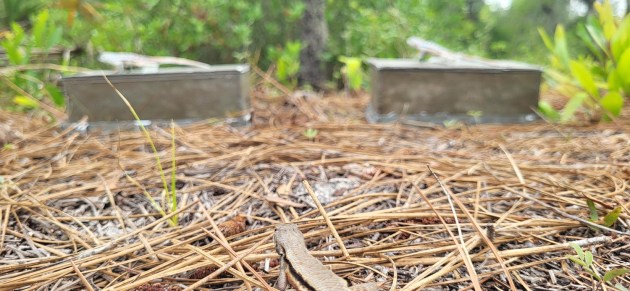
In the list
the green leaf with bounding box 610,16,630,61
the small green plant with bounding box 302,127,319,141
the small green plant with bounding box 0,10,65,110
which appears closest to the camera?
the small green plant with bounding box 302,127,319,141

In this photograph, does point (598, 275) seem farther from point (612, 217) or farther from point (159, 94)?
point (159, 94)

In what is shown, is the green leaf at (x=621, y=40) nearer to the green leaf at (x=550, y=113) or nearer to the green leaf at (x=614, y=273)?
the green leaf at (x=550, y=113)

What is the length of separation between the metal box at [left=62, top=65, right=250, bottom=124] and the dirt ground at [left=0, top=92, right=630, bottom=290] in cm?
28

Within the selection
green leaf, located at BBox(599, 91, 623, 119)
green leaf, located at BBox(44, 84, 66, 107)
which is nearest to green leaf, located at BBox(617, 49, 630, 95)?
green leaf, located at BBox(599, 91, 623, 119)

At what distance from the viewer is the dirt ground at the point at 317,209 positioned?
94 centimetres

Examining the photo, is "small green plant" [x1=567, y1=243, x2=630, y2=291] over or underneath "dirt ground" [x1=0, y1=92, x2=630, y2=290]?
over

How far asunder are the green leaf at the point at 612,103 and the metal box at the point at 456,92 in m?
0.37

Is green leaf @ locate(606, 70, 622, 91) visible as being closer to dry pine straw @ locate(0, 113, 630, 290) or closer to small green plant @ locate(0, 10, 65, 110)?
dry pine straw @ locate(0, 113, 630, 290)

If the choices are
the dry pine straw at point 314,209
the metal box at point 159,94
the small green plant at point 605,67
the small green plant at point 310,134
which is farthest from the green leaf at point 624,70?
the metal box at point 159,94

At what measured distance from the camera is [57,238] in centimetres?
116

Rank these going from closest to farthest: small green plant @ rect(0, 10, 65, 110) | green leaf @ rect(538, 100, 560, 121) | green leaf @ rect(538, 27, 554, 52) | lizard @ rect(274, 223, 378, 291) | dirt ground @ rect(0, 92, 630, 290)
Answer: lizard @ rect(274, 223, 378, 291), dirt ground @ rect(0, 92, 630, 290), green leaf @ rect(538, 27, 554, 52), green leaf @ rect(538, 100, 560, 121), small green plant @ rect(0, 10, 65, 110)

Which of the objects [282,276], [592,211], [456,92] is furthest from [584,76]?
[282,276]

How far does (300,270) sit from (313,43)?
3.31 metres

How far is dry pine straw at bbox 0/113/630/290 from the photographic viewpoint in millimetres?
944
